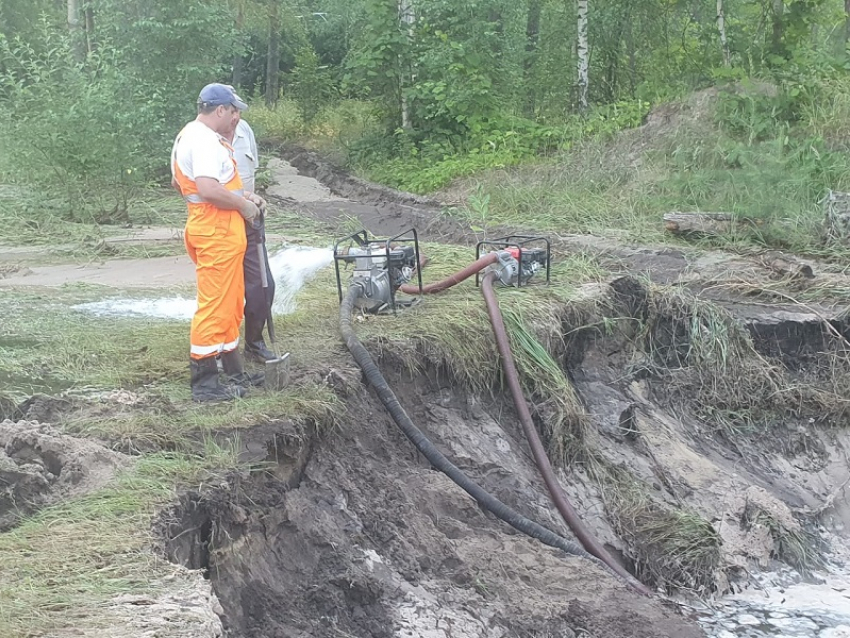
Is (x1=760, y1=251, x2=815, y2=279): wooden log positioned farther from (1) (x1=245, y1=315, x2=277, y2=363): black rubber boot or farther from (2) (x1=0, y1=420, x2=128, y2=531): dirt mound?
(2) (x1=0, y1=420, x2=128, y2=531): dirt mound

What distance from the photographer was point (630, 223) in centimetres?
1139

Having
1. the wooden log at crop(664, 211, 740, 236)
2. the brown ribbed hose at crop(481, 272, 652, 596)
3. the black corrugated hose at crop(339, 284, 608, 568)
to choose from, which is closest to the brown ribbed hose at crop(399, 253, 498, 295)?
the brown ribbed hose at crop(481, 272, 652, 596)

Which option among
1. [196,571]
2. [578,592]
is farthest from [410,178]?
[196,571]

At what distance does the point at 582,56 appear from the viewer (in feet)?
54.1

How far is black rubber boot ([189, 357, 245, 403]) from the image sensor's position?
5.14 metres

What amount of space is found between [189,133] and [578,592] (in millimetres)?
3209

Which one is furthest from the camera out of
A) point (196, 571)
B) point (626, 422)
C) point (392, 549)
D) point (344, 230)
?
point (344, 230)

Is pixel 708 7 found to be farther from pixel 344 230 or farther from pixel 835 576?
pixel 835 576

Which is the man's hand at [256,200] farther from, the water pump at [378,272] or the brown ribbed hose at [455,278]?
the brown ribbed hose at [455,278]

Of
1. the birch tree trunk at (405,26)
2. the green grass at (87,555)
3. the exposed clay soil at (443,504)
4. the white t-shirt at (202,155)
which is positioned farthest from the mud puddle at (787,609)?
the birch tree trunk at (405,26)

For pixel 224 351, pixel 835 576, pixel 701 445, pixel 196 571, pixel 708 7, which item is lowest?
pixel 835 576

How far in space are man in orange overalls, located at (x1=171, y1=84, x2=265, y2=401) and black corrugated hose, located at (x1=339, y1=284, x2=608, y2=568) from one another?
0.85 meters

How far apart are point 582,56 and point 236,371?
12784 mm

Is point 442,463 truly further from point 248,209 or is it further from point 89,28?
point 89,28
